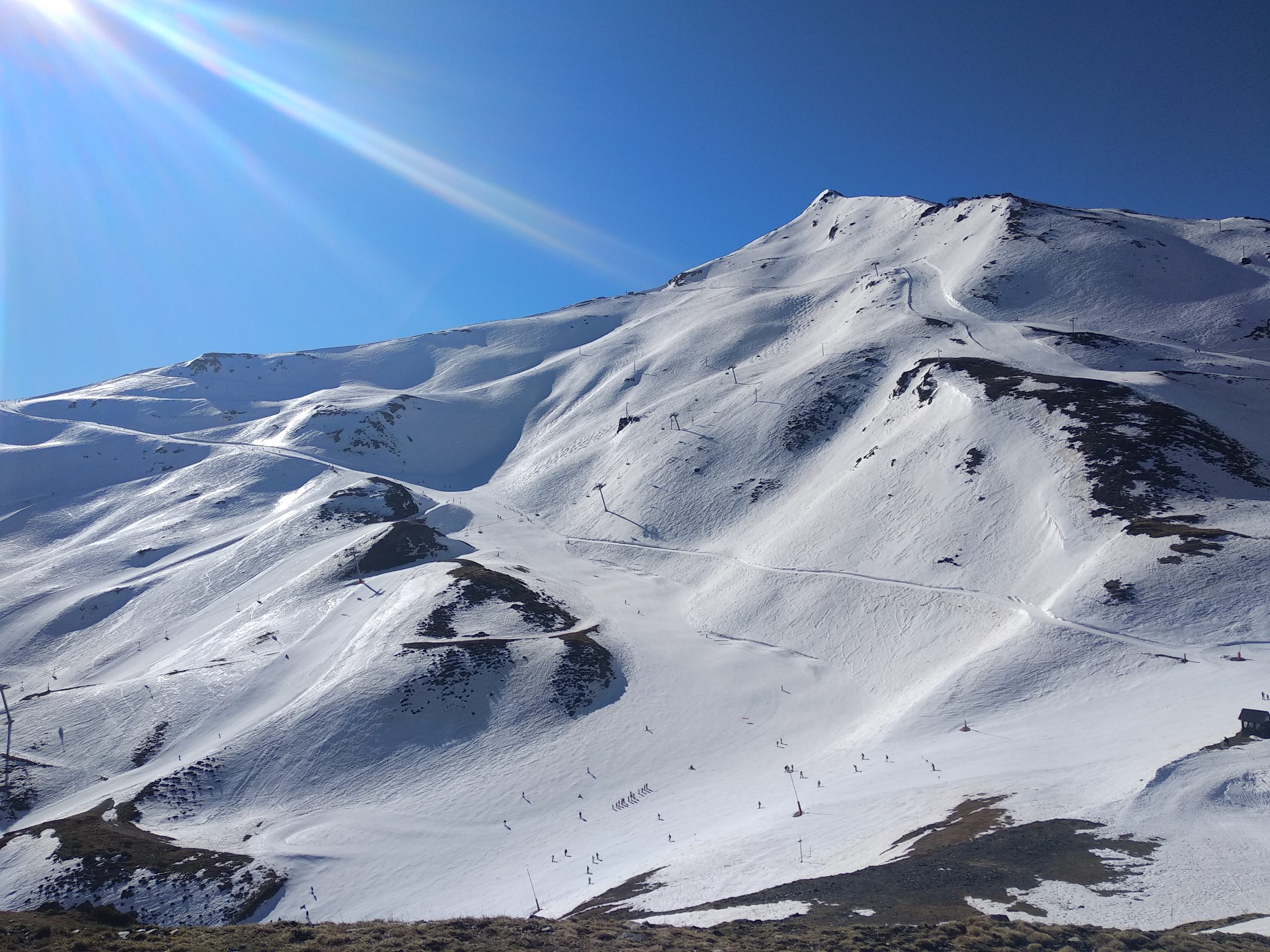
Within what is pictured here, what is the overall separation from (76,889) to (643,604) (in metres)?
50.5

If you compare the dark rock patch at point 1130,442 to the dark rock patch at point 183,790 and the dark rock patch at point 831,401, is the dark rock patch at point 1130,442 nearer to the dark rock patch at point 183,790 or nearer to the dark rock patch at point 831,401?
the dark rock patch at point 831,401

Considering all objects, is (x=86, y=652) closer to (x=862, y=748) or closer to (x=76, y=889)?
(x=76, y=889)

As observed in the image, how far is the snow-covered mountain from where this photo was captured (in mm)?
32531

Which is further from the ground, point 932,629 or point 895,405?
point 895,405

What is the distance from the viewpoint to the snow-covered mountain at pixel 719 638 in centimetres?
3253

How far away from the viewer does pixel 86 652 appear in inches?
3054

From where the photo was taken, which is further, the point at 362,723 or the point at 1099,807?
the point at 362,723

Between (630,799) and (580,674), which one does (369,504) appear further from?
(630,799)

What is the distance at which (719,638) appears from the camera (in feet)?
212

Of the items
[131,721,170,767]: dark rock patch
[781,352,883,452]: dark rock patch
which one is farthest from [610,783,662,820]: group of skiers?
[781,352,883,452]: dark rock patch

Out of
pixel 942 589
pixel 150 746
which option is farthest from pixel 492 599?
pixel 942 589

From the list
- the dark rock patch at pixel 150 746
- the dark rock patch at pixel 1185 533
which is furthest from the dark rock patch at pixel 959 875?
the dark rock patch at pixel 150 746

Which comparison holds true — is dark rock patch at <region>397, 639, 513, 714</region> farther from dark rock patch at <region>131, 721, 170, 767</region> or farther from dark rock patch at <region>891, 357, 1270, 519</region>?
dark rock patch at <region>891, 357, 1270, 519</region>

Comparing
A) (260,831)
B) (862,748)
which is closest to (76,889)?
(260,831)
